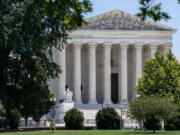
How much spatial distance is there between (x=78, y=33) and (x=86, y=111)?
12.9 m

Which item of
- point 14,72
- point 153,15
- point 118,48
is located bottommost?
point 153,15

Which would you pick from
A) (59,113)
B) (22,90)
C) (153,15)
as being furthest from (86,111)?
(153,15)

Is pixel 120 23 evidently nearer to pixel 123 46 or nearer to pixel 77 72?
pixel 123 46

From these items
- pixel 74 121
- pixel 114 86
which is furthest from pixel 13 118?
pixel 114 86

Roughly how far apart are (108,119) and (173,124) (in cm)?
586

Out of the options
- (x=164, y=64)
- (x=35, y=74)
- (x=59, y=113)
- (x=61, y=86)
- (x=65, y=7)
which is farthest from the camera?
(x=61, y=86)

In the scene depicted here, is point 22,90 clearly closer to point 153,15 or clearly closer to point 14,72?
point 14,72

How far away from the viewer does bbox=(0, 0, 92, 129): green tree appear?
45.5m

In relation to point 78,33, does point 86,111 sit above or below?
below

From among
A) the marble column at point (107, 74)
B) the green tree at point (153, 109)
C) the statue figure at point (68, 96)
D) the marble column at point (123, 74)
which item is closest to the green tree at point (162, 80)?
the green tree at point (153, 109)

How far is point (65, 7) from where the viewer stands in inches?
295

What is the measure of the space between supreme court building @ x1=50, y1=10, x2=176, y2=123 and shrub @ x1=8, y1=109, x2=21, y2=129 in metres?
24.4

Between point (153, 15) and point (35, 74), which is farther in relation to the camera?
point (35, 74)

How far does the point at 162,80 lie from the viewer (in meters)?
58.6
